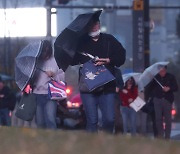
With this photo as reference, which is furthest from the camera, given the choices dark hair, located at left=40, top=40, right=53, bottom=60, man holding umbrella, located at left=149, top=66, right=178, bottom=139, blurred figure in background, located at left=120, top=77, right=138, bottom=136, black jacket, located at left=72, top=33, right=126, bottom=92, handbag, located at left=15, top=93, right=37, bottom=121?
blurred figure in background, located at left=120, top=77, right=138, bottom=136

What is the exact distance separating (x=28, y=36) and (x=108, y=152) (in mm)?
22310

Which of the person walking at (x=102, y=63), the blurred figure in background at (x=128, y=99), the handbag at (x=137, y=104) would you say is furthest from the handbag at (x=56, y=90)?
the blurred figure in background at (x=128, y=99)

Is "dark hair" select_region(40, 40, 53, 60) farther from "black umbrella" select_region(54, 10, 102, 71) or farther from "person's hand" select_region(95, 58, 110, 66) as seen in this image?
"person's hand" select_region(95, 58, 110, 66)

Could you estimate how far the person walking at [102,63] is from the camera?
37.6 feet

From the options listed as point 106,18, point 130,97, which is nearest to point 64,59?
point 130,97

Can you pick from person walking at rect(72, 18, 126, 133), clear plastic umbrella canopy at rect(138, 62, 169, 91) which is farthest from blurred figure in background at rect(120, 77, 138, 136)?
person walking at rect(72, 18, 126, 133)

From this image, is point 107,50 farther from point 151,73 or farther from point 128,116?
point 128,116

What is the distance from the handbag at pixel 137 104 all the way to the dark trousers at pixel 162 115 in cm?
79

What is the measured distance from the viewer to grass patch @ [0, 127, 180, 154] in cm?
709

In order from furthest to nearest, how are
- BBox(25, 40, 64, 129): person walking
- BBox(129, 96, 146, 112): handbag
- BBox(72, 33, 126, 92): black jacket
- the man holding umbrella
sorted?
BBox(129, 96, 146, 112): handbag → the man holding umbrella → BBox(25, 40, 64, 129): person walking → BBox(72, 33, 126, 92): black jacket

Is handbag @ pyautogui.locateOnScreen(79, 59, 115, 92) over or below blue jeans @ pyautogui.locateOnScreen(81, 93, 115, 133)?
over

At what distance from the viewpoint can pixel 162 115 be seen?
16188 millimetres

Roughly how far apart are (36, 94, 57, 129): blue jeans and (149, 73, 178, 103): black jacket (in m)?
3.78

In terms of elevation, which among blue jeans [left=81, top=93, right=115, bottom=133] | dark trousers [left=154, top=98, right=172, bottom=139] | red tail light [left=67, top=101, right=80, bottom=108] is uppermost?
blue jeans [left=81, top=93, right=115, bottom=133]
